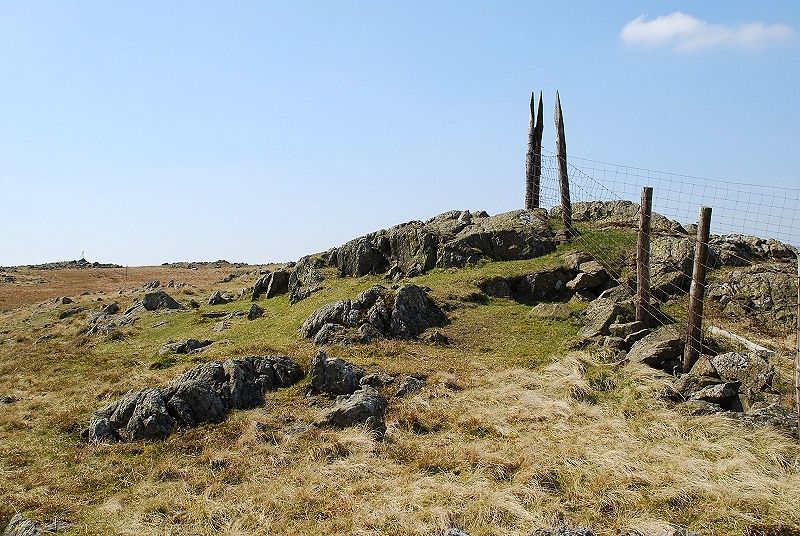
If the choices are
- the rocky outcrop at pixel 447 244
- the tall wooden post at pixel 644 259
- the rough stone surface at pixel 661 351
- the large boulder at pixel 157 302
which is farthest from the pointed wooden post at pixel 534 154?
the large boulder at pixel 157 302

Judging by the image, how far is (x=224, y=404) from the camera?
49.9ft

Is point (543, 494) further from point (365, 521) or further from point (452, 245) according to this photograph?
point (452, 245)

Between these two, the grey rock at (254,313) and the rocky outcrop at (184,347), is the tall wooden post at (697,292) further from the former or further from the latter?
the grey rock at (254,313)

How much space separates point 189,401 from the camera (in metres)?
14.8

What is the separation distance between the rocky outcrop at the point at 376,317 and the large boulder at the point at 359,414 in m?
5.83

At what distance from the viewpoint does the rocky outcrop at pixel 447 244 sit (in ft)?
92.0

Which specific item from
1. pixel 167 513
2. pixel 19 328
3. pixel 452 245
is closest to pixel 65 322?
pixel 19 328

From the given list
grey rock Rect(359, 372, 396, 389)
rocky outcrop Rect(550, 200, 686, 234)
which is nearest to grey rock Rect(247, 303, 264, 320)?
grey rock Rect(359, 372, 396, 389)

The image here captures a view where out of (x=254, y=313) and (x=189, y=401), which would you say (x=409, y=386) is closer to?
(x=189, y=401)

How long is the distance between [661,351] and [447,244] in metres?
15.1

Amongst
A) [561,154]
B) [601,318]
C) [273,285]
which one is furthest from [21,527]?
[561,154]

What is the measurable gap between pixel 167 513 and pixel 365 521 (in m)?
3.82

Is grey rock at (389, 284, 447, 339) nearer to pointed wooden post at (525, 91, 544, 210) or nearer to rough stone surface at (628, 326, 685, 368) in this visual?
rough stone surface at (628, 326, 685, 368)

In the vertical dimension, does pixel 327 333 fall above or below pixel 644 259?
below
